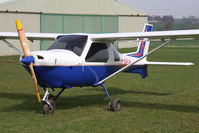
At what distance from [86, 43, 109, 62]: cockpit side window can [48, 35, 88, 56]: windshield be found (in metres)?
0.29

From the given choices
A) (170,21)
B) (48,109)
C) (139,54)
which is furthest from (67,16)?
(170,21)

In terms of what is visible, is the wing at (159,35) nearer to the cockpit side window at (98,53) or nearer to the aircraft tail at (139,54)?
the cockpit side window at (98,53)

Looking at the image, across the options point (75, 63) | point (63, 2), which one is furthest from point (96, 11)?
point (75, 63)

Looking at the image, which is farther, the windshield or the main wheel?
the windshield

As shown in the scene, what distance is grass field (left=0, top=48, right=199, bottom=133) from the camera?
24.8ft

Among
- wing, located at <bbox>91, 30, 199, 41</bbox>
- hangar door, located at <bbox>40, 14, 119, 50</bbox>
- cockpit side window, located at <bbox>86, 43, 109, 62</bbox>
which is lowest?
hangar door, located at <bbox>40, 14, 119, 50</bbox>

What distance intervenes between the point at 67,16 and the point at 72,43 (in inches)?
966

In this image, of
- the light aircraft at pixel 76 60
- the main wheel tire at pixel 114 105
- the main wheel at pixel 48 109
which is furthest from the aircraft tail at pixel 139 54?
the main wheel at pixel 48 109

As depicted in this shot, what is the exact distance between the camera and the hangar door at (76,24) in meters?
31.5

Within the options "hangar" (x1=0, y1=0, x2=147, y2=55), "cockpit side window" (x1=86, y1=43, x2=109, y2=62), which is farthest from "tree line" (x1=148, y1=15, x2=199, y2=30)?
"cockpit side window" (x1=86, y1=43, x2=109, y2=62)

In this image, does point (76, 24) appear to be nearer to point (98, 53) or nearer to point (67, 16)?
point (67, 16)

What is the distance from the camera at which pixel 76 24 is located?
33.9m

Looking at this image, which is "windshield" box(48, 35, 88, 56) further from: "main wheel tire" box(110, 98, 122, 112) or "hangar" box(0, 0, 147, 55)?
"hangar" box(0, 0, 147, 55)

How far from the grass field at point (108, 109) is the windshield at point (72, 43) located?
152cm
